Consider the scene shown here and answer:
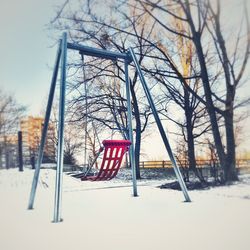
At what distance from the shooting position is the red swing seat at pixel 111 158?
6.89ft

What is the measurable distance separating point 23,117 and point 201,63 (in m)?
1.94

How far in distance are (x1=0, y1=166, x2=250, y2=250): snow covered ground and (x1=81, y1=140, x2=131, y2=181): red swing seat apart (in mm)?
221

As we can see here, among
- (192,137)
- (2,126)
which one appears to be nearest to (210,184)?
(192,137)

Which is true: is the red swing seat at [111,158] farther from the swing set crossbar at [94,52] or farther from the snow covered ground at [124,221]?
the swing set crossbar at [94,52]

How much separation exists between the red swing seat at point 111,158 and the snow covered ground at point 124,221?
8.7 inches

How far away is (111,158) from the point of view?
2.17 meters

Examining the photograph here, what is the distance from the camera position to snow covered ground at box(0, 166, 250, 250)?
1261 mm

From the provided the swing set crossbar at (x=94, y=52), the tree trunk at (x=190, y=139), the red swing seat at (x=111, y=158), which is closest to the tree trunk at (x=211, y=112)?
the tree trunk at (x=190, y=139)

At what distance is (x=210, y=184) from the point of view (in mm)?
3064

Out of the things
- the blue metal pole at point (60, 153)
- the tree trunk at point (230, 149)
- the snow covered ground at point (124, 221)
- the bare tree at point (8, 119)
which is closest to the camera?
the snow covered ground at point (124, 221)

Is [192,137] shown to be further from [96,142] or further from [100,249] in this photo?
[100,249]

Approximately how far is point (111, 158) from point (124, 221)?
627 millimetres

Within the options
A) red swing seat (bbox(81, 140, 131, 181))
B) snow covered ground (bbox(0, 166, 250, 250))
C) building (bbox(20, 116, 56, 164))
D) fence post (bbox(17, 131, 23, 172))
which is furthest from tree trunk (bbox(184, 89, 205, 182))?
fence post (bbox(17, 131, 23, 172))

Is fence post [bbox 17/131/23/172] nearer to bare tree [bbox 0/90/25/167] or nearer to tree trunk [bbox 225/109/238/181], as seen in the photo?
bare tree [bbox 0/90/25/167]
